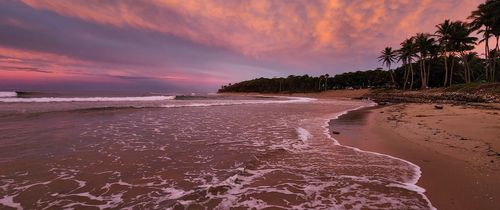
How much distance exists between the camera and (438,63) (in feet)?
232

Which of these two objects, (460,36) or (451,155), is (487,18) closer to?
(460,36)

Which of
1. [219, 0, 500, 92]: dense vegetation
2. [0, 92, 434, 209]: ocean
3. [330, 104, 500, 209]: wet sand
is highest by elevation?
[219, 0, 500, 92]: dense vegetation

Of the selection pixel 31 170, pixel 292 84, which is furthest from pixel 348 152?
pixel 292 84

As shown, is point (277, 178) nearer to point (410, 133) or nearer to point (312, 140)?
point (312, 140)

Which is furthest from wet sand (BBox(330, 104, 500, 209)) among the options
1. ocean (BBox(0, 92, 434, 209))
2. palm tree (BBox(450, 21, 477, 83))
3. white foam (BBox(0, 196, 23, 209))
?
palm tree (BBox(450, 21, 477, 83))

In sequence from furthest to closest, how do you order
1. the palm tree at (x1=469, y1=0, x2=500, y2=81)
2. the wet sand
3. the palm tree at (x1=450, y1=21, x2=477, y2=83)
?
1. the palm tree at (x1=450, y1=21, x2=477, y2=83)
2. the palm tree at (x1=469, y1=0, x2=500, y2=81)
3. the wet sand

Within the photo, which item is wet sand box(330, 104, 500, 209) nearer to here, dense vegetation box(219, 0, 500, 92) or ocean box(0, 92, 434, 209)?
ocean box(0, 92, 434, 209)

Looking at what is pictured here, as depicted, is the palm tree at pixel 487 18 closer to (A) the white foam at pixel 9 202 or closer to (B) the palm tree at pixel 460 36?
(B) the palm tree at pixel 460 36

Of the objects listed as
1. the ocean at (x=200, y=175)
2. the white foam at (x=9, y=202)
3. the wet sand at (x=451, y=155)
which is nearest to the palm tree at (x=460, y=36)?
the wet sand at (x=451, y=155)

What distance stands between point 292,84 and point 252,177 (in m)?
133

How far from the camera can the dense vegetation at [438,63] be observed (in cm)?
4078

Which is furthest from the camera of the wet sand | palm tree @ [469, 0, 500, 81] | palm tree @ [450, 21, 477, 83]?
palm tree @ [450, 21, 477, 83]

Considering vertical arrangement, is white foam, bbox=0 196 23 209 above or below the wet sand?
below

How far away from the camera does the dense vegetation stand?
40.8 m
